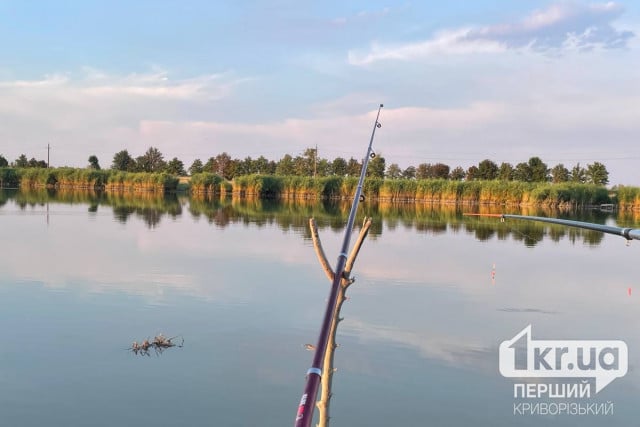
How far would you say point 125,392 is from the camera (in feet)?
27.4

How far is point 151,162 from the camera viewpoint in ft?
396

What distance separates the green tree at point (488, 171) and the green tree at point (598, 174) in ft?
45.8

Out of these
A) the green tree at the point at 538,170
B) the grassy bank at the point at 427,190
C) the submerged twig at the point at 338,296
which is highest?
the green tree at the point at 538,170

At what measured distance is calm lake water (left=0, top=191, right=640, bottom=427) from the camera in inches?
321

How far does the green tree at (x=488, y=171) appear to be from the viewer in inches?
3942

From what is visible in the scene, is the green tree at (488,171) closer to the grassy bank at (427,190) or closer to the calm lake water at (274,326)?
the grassy bank at (427,190)

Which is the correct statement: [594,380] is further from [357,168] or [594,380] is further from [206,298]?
[357,168]

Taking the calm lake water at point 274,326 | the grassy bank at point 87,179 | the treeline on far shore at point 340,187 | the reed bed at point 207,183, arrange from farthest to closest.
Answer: the grassy bank at point 87,179, the reed bed at point 207,183, the treeline on far shore at point 340,187, the calm lake water at point 274,326

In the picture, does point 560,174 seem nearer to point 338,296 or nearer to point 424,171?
point 424,171

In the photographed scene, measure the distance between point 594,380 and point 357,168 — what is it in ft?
313

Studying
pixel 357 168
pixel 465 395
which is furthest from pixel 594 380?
pixel 357 168

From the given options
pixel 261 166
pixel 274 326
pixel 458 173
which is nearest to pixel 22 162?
pixel 261 166

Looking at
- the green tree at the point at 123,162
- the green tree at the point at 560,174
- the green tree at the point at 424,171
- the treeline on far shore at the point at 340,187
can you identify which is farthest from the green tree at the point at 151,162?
the green tree at the point at 560,174

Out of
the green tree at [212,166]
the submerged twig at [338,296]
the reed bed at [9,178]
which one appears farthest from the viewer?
the green tree at [212,166]
